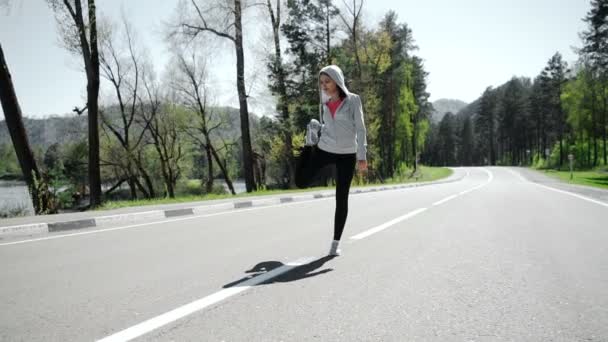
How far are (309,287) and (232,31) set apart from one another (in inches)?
824

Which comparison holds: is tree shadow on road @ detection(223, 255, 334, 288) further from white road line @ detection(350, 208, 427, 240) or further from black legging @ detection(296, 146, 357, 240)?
white road line @ detection(350, 208, 427, 240)

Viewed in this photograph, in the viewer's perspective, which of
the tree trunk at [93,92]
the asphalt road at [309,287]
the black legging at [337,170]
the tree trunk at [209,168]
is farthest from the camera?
the tree trunk at [209,168]

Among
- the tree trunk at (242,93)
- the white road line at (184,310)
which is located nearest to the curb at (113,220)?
the white road line at (184,310)

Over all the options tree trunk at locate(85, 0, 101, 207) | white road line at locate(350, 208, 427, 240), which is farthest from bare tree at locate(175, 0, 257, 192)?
white road line at locate(350, 208, 427, 240)

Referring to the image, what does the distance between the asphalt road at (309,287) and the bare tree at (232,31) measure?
15896 millimetres

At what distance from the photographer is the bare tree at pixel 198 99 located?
111ft

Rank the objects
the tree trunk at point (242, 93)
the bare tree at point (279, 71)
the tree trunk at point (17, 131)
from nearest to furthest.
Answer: the tree trunk at point (17, 131) < the tree trunk at point (242, 93) < the bare tree at point (279, 71)

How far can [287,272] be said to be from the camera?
11.6ft

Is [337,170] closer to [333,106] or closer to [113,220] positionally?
[333,106]

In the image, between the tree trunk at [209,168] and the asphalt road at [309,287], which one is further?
the tree trunk at [209,168]

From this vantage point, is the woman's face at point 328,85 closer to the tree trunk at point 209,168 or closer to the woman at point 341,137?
the woman at point 341,137

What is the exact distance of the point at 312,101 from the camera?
1271 inches

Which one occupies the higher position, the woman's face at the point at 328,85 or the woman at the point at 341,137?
the woman's face at the point at 328,85

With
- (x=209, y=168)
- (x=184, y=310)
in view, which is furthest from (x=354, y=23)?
(x=184, y=310)
